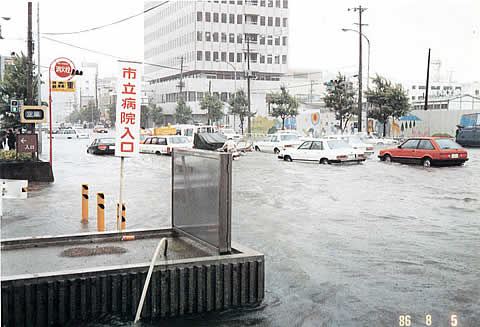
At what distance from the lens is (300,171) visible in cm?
2386

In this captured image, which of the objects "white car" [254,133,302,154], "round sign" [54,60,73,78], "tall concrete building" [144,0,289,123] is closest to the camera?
"round sign" [54,60,73,78]

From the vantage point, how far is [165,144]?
35812 mm

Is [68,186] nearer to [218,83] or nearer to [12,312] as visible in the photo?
[12,312]

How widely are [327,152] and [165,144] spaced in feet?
40.2

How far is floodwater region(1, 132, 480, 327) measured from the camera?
607 cm

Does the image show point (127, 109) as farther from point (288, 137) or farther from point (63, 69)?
point (288, 137)

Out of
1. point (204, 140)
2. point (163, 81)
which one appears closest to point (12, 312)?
point (204, 140)

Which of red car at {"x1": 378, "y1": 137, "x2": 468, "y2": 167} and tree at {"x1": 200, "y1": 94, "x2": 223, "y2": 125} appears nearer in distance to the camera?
red car at {"x1": 378, "y1": 137, "x2": 468, "y2": 167}

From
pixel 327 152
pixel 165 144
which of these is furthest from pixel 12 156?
pixel 165 144

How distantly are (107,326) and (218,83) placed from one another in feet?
301

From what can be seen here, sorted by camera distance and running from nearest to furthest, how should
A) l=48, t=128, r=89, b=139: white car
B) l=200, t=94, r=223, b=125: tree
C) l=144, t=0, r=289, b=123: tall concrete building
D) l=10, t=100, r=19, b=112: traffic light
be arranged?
l=10, t=100, r=19, b=112: traffic light < l=48, t=128, r=89, b=139: white car < l=200, t=94, r=223, b=125: tree < l=144, t=0, r=289, b=123: tall concrete building

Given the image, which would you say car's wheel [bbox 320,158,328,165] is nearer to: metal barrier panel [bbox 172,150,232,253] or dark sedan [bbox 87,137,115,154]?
dark sedan [bbox 87,137,115,154]

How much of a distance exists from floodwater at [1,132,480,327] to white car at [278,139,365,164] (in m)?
5.74

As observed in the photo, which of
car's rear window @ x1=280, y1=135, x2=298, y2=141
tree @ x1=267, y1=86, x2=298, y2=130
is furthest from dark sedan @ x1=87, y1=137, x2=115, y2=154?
tree @ x1=267, y1=86, x2=298, y2=130
